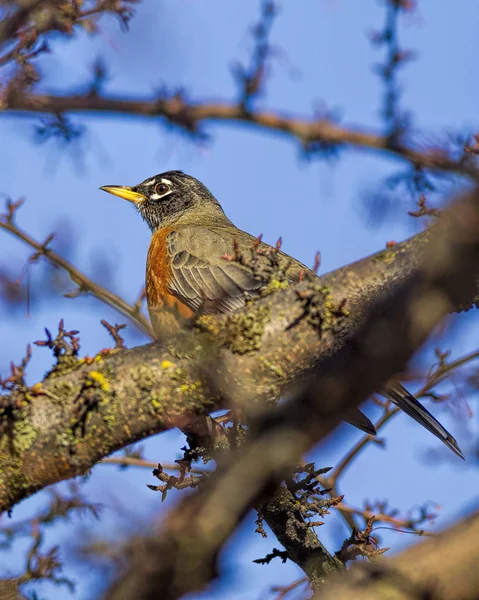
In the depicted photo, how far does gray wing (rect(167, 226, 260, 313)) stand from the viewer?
6.52 meters

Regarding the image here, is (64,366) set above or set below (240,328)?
above

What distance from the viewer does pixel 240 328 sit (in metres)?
3.55

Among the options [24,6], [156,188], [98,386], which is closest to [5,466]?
[98,386]

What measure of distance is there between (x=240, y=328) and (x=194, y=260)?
13.3ft

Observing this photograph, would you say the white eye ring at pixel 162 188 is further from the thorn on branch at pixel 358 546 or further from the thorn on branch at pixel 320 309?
the thorn on branch at pixel 320 309

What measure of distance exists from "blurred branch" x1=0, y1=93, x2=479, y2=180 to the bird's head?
572 centimetres

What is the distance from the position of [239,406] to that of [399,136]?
170cm

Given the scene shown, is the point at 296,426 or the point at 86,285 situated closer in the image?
the point at 296,426

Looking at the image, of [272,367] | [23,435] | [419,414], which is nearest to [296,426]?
[272,367]

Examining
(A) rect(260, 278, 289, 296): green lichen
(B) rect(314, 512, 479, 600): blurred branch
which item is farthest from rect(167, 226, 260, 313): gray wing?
(B) rect(314, 512, 479, 600): blurred branch

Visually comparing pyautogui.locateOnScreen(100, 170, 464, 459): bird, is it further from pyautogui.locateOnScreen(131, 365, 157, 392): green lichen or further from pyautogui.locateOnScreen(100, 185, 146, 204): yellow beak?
pyautogui.locateOnScreen(131, 365, 157, 392): green lichen

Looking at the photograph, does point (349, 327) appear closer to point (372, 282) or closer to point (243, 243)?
point (372, 282)

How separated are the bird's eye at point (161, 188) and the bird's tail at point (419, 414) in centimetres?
554

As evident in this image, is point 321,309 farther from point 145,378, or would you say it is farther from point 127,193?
point 127,193
